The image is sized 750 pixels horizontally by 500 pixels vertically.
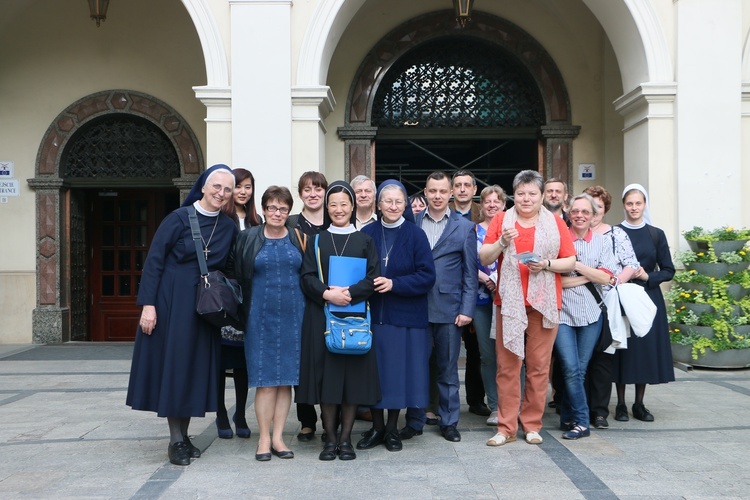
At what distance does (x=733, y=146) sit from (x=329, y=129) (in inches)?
197

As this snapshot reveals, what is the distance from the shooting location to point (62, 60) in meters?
11.1

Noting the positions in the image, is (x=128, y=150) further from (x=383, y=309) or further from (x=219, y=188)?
(x=383, y=309)

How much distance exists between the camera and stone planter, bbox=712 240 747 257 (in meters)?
8.27

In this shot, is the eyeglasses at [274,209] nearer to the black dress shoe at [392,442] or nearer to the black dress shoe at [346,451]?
the black dress shoe at [346,451]

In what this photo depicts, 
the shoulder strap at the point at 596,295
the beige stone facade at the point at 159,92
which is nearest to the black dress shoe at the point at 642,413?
the shoulder strap at the point at 596,295

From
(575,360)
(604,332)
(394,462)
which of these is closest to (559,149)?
(604,332)

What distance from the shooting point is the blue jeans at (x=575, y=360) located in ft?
17.6

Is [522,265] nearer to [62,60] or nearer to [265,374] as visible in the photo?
[265,374]

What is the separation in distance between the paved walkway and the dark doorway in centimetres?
523

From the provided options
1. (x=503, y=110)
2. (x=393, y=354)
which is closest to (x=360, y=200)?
(x=393, y=354)

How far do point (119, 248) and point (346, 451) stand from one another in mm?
8122

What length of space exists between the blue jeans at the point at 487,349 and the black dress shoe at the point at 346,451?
135 cm

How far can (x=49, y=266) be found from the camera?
36.3 feet

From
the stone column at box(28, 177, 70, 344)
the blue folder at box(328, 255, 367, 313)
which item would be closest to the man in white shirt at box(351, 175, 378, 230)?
the blue folder at box(328, 255, 367, 313)
